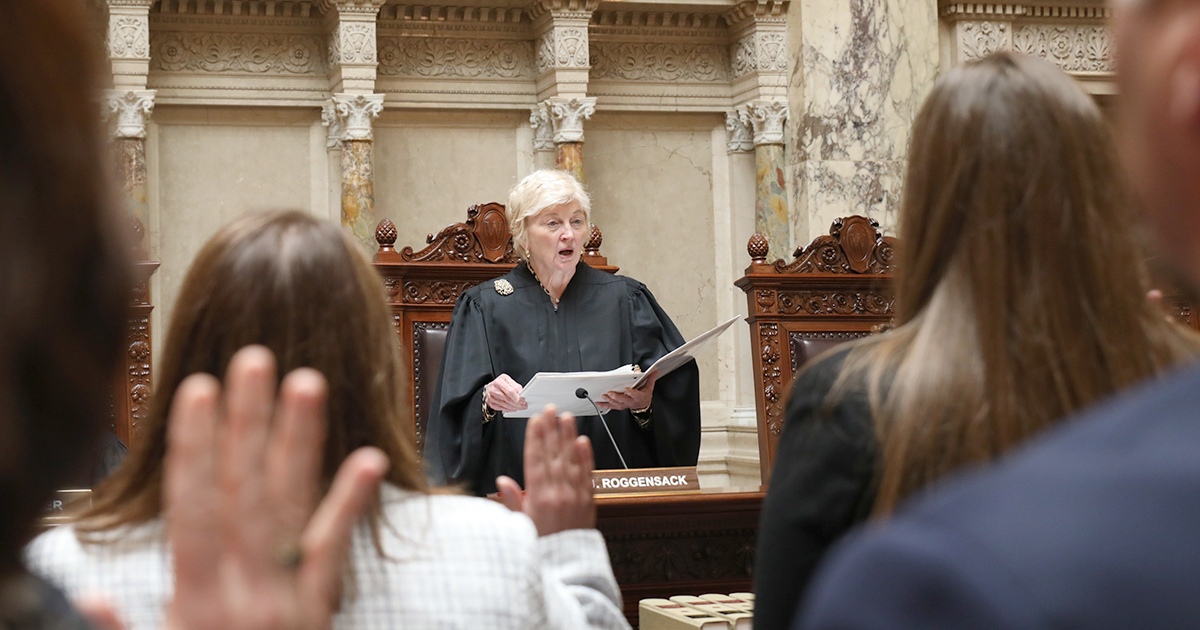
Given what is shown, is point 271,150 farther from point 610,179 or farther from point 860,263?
point 860,263

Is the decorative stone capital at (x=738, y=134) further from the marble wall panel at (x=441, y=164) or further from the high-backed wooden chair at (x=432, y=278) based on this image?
the high-backed wooden chair at (x=432, y=278)

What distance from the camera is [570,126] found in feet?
34.3

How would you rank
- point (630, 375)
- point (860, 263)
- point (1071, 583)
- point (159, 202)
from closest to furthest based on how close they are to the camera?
point (1071, 583), point (630, 375), point (860, 263), point (159, 202)

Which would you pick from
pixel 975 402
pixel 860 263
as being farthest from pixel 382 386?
pixel 860 263

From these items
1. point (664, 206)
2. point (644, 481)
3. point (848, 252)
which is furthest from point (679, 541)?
point (664, 206)

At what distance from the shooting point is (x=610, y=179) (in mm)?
11055

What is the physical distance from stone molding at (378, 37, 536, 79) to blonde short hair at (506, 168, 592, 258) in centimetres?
573

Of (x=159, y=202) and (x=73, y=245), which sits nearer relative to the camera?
(x=73, y=245)

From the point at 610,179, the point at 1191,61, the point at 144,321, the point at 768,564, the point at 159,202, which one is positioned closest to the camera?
the point at 1191,61

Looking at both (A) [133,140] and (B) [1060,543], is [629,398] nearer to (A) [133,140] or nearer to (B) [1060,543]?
(B) [1060,543]

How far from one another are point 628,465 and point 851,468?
136 inches

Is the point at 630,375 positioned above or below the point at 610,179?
below

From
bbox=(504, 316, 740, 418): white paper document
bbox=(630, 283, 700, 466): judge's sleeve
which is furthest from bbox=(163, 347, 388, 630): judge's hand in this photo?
bbox=(630, 283, 700, 466): judge's sleeve

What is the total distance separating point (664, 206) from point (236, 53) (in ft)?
12.3
